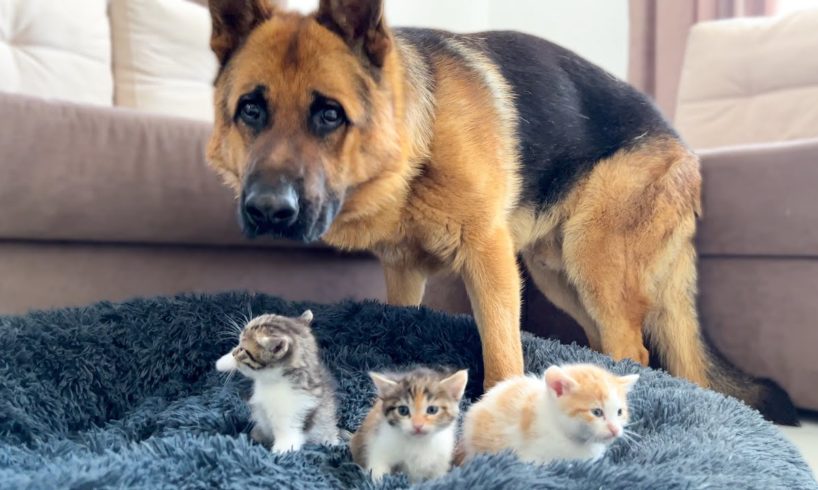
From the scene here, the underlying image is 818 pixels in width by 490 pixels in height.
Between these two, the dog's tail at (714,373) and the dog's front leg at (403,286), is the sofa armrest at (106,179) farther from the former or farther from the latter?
the dog's tail at (714,373)

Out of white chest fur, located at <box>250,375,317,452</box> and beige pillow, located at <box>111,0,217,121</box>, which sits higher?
beige pillow, located at <box>111,0,217,121</box>

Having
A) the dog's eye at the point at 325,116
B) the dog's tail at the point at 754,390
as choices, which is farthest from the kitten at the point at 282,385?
the dog's tail at the point at 754,390

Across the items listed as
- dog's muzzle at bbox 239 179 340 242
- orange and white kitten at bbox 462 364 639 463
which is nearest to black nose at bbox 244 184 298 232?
dog's muzzle at bbox 239 179 340 242

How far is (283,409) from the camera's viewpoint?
1.11 m

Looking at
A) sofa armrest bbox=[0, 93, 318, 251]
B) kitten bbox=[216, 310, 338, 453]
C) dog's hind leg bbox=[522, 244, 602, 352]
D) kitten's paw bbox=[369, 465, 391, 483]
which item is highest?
sofa armrest bbox=[0, 93, 318, 251]

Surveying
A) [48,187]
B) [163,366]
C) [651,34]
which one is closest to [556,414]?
[163,366]

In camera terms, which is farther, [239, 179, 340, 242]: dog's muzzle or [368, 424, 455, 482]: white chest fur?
[239, 179, 340, 242]: dog's muzzle

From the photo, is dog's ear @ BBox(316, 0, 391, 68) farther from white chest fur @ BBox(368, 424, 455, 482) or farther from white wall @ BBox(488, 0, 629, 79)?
white wall @ BBox(488, 0, 629, 79)

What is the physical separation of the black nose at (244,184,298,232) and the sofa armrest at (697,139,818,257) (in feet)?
4.00

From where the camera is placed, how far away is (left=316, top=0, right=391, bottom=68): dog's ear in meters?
1.36

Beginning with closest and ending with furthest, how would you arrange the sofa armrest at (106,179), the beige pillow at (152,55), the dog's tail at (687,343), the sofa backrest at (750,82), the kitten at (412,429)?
the kitten at (412,429), the sofa armrest at (106,179), the dog's tail at (687,343), the sofa backrest at (750,82), the beige pillow at (152,55)

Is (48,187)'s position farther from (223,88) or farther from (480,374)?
(480,374)

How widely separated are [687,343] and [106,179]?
5.15 ft

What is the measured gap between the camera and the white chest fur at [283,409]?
1.10 m
